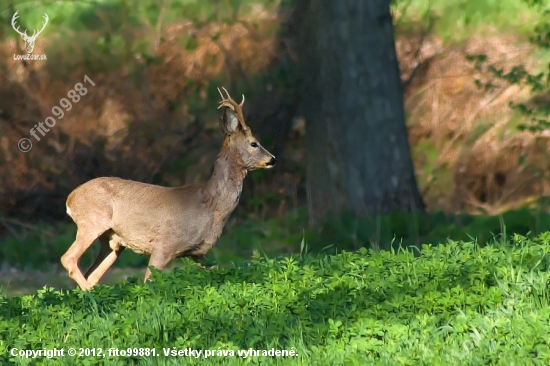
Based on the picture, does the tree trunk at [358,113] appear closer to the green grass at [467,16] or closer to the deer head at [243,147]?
the deer head at [243,147]

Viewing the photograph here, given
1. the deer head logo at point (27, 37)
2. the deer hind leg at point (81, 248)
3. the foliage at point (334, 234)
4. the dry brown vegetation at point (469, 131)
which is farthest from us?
the deer head logo at point (27, 37)

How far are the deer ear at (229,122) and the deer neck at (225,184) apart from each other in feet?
0.59

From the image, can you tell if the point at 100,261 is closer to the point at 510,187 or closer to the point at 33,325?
the point at 33,325

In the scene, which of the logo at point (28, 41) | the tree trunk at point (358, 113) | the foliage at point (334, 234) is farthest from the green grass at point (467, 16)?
A: the logo at point (28, 41)

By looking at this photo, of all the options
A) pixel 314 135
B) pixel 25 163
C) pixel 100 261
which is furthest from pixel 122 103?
pixel 100 261

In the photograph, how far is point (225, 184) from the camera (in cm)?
894

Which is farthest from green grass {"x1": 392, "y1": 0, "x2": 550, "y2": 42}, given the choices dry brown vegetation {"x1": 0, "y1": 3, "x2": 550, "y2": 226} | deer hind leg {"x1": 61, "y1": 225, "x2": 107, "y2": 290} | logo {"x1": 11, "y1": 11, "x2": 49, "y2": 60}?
deer hind leg {"x1": 61, "y1": 225, "x2": 107, "y2": 290}

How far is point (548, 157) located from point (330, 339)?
29.2 feet

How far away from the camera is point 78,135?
1544 cm

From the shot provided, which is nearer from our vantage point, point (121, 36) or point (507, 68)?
point (507, 68)

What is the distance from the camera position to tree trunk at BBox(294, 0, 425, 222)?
11.1 m

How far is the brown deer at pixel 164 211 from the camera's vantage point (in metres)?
8.68

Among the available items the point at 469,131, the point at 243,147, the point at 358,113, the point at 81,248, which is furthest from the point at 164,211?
the point at 469,131

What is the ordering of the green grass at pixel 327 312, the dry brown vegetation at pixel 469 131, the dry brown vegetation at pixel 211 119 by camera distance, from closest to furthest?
the green grass at pixel 327 312 < the dry brown vegetation at pixel 469 131 < the dry brown vegetation at pixel 211 119
